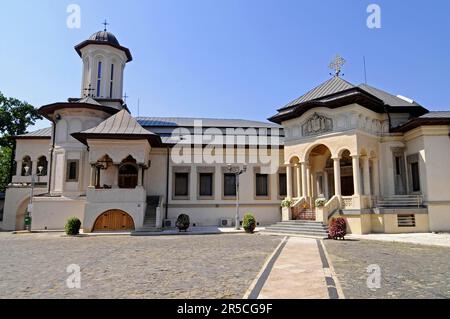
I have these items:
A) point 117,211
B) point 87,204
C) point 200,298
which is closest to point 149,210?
point 117,211

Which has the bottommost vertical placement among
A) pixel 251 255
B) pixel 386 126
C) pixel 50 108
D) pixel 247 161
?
pixel 251 255

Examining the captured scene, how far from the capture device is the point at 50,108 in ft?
76.1

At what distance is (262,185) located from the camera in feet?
79.5

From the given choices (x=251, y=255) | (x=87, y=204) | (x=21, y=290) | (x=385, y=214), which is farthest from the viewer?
(x=87, y=204)

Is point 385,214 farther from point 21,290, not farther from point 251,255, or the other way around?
point 21,290

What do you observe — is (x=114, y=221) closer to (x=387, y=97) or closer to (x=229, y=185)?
(x=229, y=185)

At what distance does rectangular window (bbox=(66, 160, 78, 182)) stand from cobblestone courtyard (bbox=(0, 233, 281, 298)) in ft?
34.9

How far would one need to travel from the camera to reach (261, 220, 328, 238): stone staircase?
54.0 ft

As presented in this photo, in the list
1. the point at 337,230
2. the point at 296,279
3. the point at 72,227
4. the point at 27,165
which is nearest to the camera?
the point at 296,279

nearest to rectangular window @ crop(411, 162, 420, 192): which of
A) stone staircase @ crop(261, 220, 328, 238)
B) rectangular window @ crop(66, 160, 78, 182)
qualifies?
stone staircase @ crop(261, 220, 328, 238)

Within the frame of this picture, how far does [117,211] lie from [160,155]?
5.69m

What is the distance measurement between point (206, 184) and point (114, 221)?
7371mm

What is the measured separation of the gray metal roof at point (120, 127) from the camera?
65.2 ft

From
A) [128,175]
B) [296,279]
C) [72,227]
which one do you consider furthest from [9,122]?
[296,279]
